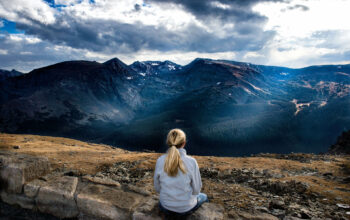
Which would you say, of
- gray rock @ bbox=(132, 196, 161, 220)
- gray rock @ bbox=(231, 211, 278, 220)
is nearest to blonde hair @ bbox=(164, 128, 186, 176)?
gray rock @ bbox=(132, 196, 161, 220)

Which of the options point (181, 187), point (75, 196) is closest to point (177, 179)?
point (181, 187)

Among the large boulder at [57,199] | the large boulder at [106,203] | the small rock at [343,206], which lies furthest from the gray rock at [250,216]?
the large boulder at [57,199]

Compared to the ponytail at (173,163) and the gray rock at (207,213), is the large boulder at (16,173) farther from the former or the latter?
the gray rock at (207,213)

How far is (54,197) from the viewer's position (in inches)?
215

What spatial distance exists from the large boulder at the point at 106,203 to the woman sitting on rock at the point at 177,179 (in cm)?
Answer: 101

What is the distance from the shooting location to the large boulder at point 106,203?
4.94 m

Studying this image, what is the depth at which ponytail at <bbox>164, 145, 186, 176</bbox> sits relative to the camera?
4.20 metres

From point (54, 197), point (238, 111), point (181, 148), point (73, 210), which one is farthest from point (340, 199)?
point (238, 111)

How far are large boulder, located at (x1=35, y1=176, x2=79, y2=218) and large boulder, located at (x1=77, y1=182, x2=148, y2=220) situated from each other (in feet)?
0.78

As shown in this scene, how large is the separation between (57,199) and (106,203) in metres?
1.44

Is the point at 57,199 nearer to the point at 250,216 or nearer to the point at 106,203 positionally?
the point at 106,203

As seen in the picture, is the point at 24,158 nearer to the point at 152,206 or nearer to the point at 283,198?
the point at 152,206

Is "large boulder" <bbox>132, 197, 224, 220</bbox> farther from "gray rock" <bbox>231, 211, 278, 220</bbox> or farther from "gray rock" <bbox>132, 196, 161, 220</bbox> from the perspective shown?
"gray rock" <bbox>231, 211, 278, 220</bbox>

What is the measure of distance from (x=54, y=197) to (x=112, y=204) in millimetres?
1676
